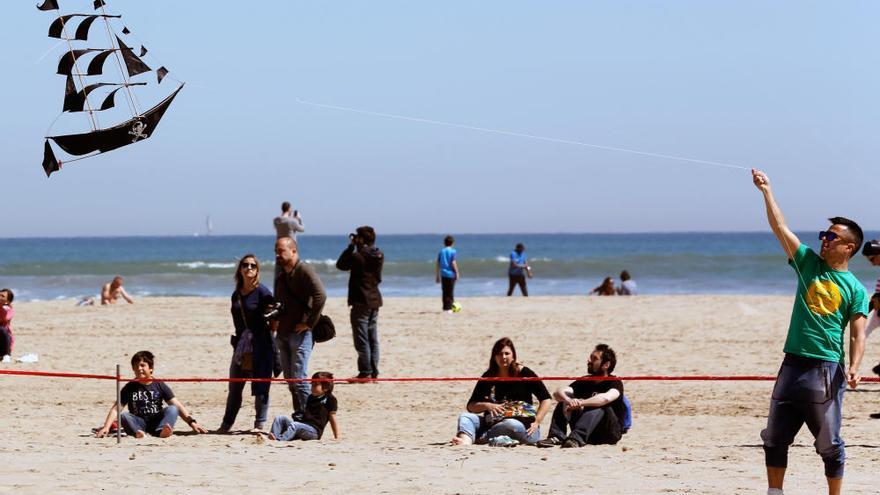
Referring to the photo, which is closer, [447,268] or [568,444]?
[568,444]

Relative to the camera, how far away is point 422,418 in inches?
435

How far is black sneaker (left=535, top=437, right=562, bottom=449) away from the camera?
9039 millimetres

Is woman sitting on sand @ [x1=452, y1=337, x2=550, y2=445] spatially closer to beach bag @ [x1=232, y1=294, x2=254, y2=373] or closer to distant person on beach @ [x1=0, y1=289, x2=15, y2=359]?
beach bag @ [x1=232, y1=294, x2=254, y2=373]

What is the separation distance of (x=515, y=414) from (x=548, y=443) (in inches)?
13.8

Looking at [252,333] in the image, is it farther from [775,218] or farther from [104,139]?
[775,218]

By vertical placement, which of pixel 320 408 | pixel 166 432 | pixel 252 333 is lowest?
pixel 166 432

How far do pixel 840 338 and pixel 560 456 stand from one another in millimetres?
2784

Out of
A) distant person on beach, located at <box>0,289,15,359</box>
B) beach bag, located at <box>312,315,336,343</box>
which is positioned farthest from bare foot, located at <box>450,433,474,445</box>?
distant person on beach, located at <box>0,289,15,359</box>

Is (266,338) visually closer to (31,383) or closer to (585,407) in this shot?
(585,407)

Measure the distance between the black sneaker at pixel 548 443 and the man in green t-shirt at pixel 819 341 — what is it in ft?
9.33

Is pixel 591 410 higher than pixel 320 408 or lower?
higher

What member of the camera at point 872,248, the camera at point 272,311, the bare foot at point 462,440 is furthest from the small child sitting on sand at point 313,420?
the camera at point 872,248

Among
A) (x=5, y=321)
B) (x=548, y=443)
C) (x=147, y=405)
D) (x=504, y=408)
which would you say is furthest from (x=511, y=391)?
(x=5, y=321)

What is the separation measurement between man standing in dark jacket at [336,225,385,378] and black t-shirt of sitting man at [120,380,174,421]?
311cm
